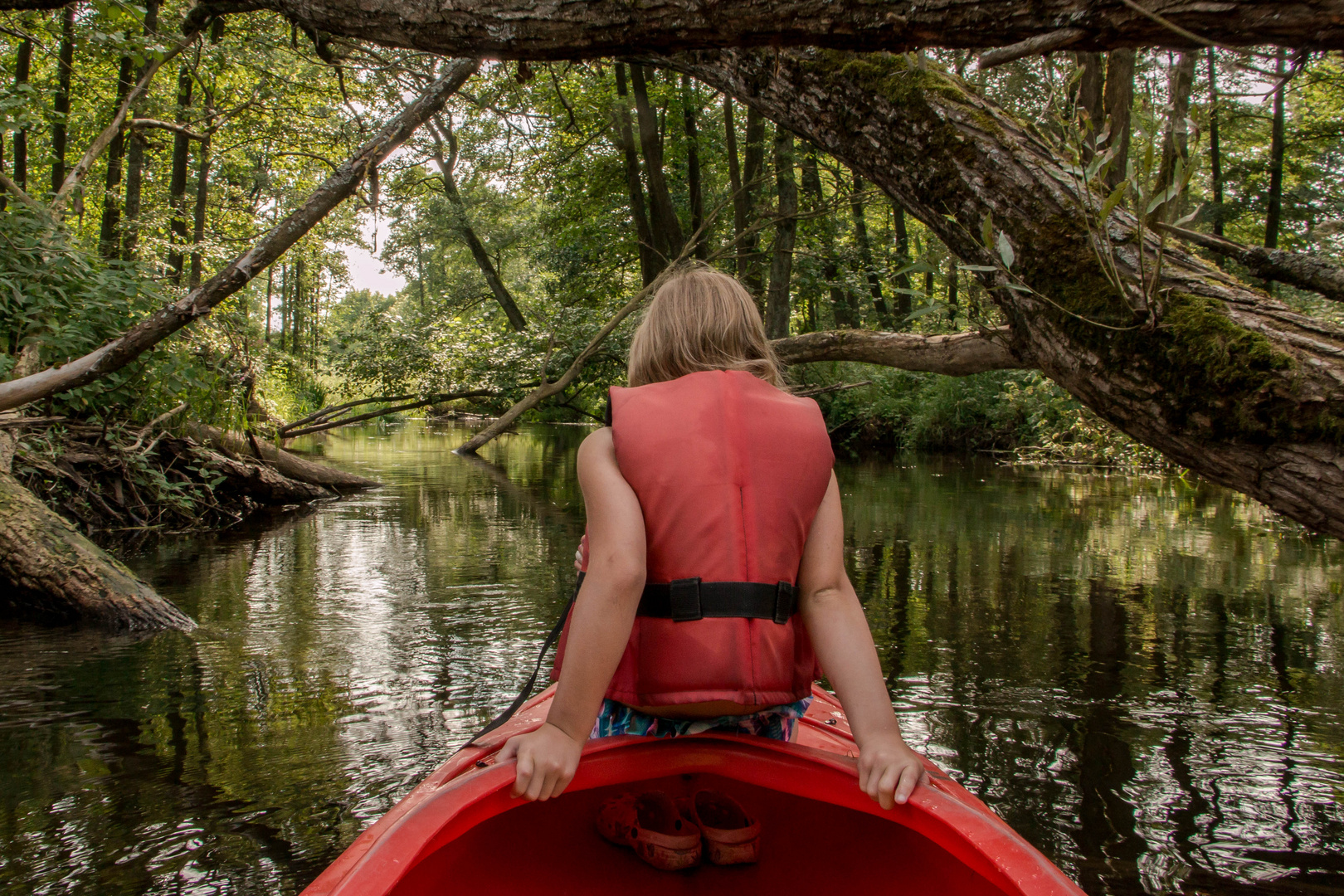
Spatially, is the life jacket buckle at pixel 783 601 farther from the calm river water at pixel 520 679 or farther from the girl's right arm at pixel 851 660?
the calm river water at pixel 520 679

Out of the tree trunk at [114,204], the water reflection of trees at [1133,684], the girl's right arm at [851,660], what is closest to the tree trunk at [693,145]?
the tree trunk at [114,204]

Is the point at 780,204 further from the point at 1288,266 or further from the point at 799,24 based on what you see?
the point at 799,24

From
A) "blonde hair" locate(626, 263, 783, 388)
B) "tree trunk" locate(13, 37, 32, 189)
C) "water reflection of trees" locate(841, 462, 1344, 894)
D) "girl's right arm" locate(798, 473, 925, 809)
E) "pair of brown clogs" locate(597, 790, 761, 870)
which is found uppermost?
"tree trunk" locate(13, 37, 32, 189)

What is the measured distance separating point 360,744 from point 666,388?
229 centimetres

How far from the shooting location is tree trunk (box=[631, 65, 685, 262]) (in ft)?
38.6

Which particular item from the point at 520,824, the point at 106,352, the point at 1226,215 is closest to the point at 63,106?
the point at 106,352

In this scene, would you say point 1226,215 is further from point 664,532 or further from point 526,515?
point 664,532

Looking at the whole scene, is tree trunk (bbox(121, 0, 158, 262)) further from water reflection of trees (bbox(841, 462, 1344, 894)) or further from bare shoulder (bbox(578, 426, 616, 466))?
bare shoulder (bbox(578, 426, 616, 466))

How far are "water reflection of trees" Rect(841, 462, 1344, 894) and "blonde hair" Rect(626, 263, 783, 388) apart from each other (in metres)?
1.74

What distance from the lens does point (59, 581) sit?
4738 millimetres

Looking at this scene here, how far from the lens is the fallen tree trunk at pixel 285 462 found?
8.74 metres

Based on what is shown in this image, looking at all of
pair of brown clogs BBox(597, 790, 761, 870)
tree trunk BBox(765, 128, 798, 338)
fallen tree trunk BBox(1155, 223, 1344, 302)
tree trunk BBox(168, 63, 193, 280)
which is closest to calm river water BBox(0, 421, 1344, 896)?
pair of brown clogs BBox(597, 790, 761, 870)

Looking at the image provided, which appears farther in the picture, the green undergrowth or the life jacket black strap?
the green undergrowth

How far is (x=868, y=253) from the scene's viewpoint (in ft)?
51.9
